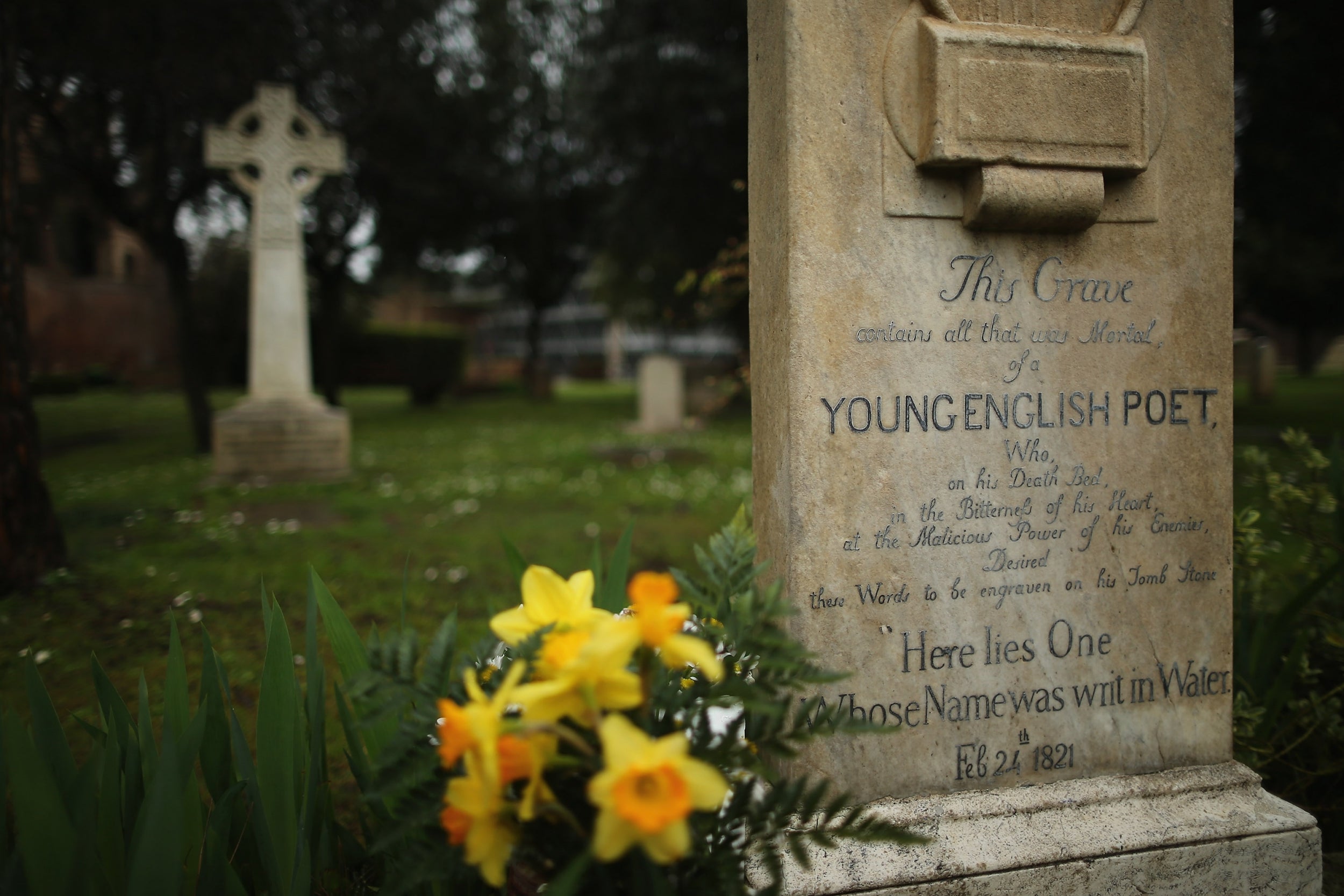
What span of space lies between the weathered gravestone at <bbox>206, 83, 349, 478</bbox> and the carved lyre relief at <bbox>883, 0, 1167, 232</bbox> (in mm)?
7616

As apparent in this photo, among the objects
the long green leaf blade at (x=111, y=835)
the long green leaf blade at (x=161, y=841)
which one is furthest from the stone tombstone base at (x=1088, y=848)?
the long green leaf blade at (x=111, y=835)

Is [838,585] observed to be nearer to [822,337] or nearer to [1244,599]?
[822,337]

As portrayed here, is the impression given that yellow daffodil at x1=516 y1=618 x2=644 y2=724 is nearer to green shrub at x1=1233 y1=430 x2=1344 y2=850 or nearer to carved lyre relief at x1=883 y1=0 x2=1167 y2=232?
carved lyre relief at x1=883 y1=0 x2=1167 y2=232

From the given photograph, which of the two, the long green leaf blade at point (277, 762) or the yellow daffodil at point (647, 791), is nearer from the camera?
the yellow daffodil at point (647, 791)

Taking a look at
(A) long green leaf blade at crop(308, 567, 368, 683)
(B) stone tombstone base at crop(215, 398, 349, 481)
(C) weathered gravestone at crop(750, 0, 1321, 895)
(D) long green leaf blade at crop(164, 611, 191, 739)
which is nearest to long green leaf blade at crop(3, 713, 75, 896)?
(D) long green leaf blade at crop(164, 611, 191, 739)

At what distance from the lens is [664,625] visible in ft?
3.22

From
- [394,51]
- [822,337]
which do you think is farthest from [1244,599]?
[394,51]

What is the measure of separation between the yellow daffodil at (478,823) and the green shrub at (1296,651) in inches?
82.9

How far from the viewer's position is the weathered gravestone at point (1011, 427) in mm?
1832

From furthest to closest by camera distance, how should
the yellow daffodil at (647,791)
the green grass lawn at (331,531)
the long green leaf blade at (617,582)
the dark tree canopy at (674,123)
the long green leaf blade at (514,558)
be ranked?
the dark tree canopy at (674,123) → the green grass lawn at (331,531) → the long green leaf blade at (617,582) → the long green leaf blade at (514,558) → the yellow daffodil at (647,791)

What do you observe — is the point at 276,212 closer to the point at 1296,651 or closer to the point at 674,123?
the point at 674,123

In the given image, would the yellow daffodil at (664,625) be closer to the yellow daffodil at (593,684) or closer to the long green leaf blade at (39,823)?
the yellow daffodil at (593,684)

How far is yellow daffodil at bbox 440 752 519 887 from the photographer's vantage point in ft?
3.31

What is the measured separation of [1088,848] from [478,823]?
1.49 m
